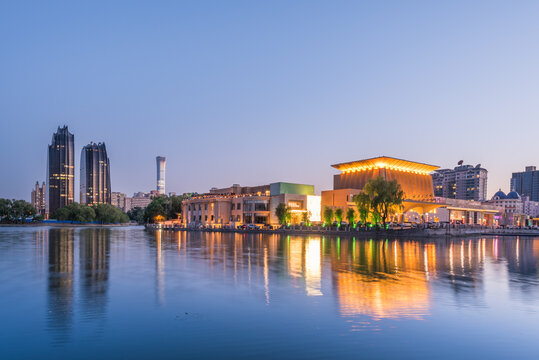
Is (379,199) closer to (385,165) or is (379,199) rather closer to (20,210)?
(385,165)

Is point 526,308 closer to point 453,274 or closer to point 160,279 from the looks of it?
point 453,274

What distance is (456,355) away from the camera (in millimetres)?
10320

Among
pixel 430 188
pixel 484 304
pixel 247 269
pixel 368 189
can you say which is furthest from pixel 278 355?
pixel 430 188

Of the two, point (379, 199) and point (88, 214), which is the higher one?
point (379, 199)

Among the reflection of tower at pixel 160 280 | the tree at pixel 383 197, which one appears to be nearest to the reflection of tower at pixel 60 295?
the reflection of tower at pixel 160 280

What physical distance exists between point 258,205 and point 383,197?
4946cm

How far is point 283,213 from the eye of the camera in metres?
106

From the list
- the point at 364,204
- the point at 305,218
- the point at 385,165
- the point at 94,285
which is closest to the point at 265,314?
the point at 94,285

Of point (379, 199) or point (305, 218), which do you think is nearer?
point (379, 199)

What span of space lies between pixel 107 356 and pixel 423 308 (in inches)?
438

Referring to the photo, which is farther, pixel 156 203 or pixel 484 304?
pixel 156 203

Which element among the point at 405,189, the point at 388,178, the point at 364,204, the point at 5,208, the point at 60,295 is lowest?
the point at 60,295

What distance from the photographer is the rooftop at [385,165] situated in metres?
117

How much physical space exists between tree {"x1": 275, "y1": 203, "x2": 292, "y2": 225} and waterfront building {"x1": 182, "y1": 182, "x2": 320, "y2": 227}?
325 cm
